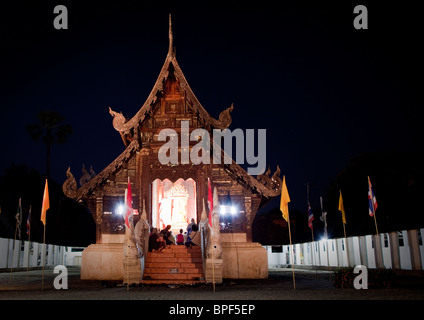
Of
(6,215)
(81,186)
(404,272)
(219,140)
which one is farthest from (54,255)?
(404,272)

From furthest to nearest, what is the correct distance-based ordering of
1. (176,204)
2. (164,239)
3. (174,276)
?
(176,204), (164,239), (174,276)

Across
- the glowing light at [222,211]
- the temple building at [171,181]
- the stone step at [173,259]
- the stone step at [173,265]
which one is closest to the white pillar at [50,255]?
the temple building at [171,181]

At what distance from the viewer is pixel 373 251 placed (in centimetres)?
2139

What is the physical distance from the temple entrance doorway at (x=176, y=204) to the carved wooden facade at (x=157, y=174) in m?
4.58

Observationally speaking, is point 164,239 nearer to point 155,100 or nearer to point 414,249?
point 155,100

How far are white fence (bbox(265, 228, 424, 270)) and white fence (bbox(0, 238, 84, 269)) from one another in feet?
51.9

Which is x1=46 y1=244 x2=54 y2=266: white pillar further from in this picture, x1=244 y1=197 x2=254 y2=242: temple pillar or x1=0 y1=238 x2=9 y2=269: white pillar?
x1=244 y1=197 x2=254 y2=242: temple pillar

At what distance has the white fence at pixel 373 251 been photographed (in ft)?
56.4

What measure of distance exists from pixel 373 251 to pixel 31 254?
993 inches

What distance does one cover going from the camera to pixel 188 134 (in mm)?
16641

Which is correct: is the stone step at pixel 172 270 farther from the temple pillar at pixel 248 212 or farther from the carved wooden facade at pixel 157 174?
the temple pillar at pixel 248 212

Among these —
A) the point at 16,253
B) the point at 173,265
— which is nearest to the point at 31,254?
the point at 16,253
